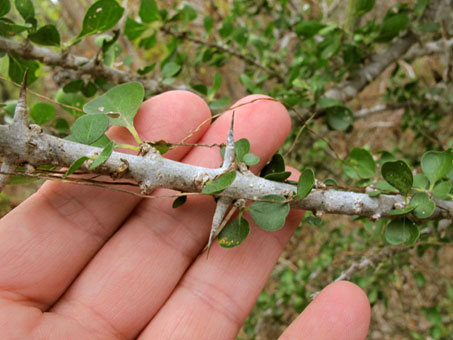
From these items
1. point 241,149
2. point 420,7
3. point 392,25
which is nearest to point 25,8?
point 241,149

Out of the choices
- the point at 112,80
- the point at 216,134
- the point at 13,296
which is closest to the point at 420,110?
the point at 216,134

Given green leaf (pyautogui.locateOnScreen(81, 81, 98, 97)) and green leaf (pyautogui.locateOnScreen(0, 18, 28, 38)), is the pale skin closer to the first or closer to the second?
green leaf (pyautogui.locateOnScreen(81, 81, 98, 97))

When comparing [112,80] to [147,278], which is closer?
[147,278]

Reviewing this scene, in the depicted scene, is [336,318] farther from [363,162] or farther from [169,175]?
[169,175]

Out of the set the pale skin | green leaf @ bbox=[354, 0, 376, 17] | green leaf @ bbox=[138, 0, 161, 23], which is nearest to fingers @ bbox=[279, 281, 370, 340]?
the pale skin

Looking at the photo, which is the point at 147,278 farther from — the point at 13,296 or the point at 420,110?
the point at 420,110

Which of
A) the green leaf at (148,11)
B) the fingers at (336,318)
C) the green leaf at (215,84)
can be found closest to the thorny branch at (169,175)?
the fingers at (336,318)

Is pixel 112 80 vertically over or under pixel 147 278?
over

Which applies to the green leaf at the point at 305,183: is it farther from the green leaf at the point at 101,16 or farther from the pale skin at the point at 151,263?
the green leaf at the point at 101,16

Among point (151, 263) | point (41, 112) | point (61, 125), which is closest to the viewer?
point (41, 112)
